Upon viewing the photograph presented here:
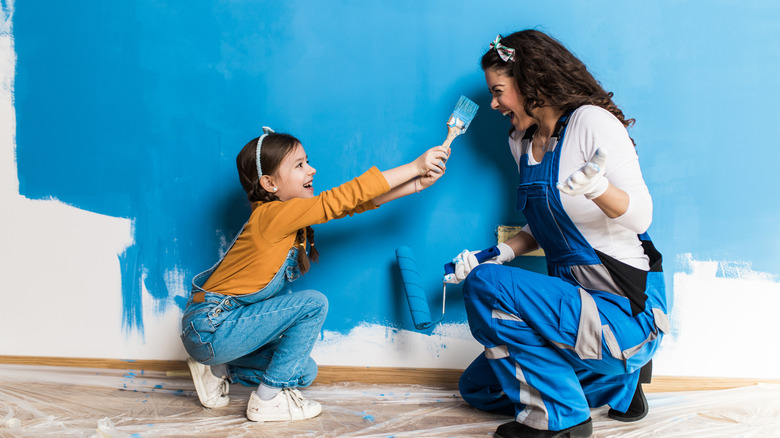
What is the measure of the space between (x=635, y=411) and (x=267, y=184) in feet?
3.83

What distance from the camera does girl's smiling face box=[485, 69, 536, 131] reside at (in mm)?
1400

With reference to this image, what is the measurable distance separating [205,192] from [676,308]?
151 cm

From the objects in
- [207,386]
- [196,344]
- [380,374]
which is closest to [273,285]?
[196,344]

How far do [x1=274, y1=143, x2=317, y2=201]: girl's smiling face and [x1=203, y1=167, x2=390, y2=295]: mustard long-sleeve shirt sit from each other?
8 centimetres

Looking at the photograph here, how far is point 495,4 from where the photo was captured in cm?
160

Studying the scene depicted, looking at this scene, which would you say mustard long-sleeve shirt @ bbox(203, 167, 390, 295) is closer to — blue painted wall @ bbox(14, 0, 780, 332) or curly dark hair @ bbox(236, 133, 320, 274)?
curly dark hair @ bbox(236, 133, 320, 274)

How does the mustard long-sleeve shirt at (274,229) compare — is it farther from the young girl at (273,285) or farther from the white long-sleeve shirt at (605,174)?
the white long-sleeve shirt at (605,174)

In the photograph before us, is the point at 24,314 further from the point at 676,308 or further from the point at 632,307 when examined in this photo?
the point at 676,308

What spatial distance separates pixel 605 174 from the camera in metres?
1.22

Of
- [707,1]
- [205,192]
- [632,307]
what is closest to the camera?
[632,307]

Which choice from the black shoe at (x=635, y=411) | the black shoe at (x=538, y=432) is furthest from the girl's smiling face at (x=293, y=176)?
the black shoe at (x=635, y=411)

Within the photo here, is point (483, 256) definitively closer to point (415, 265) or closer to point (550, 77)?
point (415, 265)

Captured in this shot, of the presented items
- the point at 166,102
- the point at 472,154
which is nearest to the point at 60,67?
the point at 166,102

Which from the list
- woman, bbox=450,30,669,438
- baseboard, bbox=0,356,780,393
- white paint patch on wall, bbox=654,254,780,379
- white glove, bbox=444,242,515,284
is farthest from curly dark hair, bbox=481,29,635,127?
baseboard, bbox=0,356,780,393
